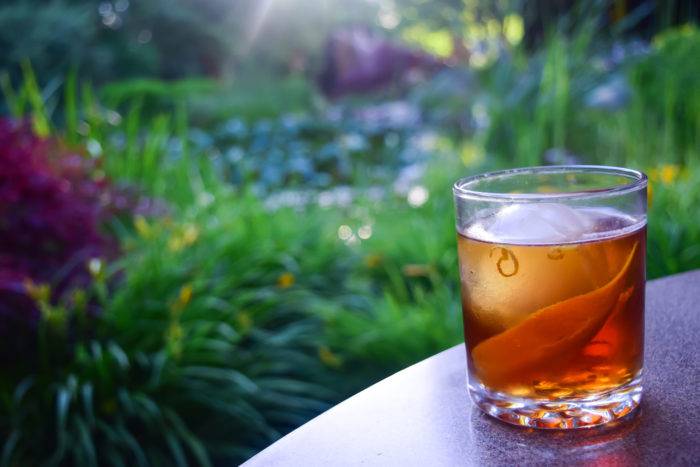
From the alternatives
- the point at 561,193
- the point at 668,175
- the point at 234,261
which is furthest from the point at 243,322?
the point at 668,175

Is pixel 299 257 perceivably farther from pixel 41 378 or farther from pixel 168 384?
pixel 41 378

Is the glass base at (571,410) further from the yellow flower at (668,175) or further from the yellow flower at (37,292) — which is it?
the yellow flower at (668,175)

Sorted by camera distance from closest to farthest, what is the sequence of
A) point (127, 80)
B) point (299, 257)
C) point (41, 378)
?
1. point (41, 378)
2. point (299, 257)
3. point (127, 80)

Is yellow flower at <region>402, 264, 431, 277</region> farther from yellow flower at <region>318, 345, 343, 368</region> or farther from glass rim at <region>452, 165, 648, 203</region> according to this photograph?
glass rim at <region>452, 165, 648, 203</region>

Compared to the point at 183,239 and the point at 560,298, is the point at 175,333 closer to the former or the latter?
the point at 183,239

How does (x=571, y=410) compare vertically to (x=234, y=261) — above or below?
above

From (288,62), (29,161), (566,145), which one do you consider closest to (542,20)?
(566,145)

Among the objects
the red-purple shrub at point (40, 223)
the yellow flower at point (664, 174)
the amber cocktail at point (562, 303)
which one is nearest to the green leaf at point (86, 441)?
the red-purple shrub at point (40, 223)
